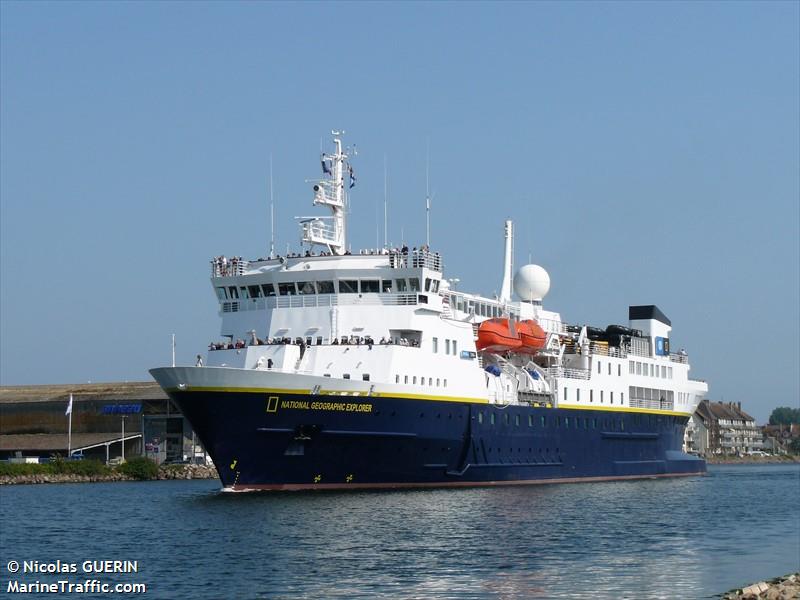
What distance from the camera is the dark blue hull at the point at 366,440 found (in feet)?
139

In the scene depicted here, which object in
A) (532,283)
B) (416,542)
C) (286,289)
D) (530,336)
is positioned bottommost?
(416,542)

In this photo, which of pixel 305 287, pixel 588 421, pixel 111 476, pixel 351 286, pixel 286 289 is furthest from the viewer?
pixel 111 476

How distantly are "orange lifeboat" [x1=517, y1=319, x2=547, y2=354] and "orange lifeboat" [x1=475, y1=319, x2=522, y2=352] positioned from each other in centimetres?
97

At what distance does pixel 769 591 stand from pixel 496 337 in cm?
3020

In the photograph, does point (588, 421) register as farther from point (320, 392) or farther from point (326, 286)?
point (320, 392)

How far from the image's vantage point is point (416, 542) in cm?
3162

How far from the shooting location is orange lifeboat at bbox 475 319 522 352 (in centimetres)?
5309

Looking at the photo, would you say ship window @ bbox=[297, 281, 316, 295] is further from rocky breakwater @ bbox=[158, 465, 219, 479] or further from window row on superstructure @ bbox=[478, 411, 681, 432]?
rocky breakwater @ bbox=[158, 465, 219, 479]

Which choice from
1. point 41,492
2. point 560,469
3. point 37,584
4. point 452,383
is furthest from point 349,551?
point 41,492

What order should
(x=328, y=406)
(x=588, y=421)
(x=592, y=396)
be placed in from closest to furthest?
(x=328, y=406), (x=588, y=421), (x=592, y=396)

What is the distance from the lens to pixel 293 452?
43.0 metres

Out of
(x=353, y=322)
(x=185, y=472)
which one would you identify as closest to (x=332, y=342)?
(x=353, y=322)

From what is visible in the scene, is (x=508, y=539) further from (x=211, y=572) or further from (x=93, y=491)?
(x=93, y=491)

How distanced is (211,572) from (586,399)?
3576cm
